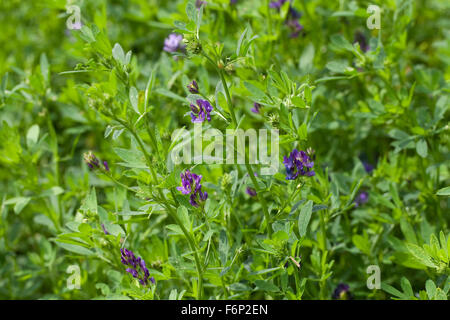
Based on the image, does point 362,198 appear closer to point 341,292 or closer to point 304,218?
point 341,292

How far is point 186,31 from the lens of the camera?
4.74ft

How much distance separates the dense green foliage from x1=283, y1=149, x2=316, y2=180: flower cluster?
0.03m

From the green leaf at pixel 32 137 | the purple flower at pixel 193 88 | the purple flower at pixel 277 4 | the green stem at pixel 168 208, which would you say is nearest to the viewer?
the green stem at pixel 168 208

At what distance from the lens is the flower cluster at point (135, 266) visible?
1538 mm

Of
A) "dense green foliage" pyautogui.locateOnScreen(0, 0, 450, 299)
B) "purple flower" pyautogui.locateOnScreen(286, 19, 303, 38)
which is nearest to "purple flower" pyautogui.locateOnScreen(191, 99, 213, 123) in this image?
"dense green foliage" pyautogui.locateOnScreen(0, 0, 450, 299)

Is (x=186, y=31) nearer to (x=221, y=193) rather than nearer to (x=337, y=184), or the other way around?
(x=221, y=193)

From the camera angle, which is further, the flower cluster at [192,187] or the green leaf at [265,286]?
the green leaf at [265,286]

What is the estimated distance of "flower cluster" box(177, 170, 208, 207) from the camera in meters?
1.46

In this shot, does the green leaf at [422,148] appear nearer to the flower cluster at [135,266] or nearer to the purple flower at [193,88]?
the purple flower at [193,88]

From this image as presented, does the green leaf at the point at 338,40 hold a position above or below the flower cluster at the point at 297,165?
above

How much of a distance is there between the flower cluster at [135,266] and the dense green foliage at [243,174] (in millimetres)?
36

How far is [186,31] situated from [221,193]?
1.97 ft

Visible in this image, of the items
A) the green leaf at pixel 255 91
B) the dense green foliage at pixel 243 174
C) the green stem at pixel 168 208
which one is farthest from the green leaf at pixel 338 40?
the green stem at pixel 168 208
